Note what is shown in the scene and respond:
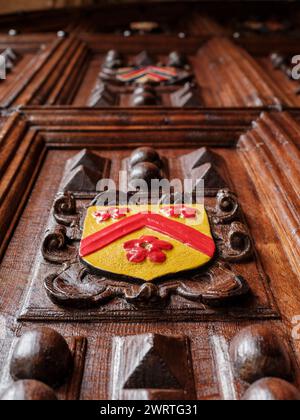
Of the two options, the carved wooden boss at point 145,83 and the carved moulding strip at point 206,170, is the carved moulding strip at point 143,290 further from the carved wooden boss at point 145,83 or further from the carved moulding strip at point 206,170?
the carved wooden boss at point 145,83

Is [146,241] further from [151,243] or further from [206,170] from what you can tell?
[206,170]

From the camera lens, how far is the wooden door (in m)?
0.76

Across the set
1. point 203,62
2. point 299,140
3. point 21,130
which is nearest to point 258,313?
point 299,140

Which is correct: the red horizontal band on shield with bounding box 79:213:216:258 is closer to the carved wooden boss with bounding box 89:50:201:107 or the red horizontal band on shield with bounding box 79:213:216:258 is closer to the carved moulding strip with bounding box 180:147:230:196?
the carved moulding strip with bounding box 180:147:230:196

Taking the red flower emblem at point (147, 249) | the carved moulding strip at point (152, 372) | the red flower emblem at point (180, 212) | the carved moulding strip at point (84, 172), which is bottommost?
the carved moulding strip at point (152, 372)

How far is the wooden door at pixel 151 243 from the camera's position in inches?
29.8

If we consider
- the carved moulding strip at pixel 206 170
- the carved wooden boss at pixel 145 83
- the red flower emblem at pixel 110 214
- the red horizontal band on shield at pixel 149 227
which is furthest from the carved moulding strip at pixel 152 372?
the carved wooden boss at pixel 145 83

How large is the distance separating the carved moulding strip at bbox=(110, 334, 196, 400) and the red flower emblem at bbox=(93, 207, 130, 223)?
1.26 ft

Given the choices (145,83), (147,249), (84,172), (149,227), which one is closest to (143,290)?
(147,249)

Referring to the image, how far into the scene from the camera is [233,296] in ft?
2.96

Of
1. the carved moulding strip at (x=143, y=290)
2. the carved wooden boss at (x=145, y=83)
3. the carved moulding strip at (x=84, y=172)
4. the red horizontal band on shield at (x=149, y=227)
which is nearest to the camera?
the carved moulding strip at (x=143, y=290)

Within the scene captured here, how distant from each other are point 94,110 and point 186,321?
1046mm

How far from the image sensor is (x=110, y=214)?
3.74 feet
